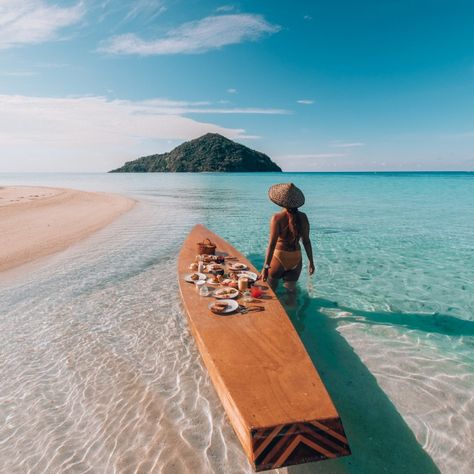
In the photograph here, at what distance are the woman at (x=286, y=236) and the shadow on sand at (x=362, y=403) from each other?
3.40ft

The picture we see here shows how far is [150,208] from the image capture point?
23906 millimetres

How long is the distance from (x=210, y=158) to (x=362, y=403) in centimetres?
14843

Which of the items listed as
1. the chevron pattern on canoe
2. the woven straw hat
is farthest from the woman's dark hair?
the chevron pattern on canoe

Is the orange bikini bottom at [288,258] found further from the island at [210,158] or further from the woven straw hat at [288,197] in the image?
the island at [210,158]

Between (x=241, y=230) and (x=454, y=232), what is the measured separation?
11.1 m

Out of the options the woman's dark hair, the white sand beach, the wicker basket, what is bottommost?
the white sand beach

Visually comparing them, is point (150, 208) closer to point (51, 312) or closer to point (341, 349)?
point (51, 312)

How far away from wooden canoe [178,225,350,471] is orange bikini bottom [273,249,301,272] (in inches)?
56.7

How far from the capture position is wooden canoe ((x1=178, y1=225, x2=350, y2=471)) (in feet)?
8.95

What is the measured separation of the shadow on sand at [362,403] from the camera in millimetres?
3486

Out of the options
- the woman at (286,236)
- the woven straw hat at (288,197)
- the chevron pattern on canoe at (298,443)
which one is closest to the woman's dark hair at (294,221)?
the woman at (286,236)

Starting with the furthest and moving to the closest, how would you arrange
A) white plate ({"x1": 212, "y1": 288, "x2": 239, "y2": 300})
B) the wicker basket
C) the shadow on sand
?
the wicker basket
white plate ({"x1": 212, "y1": 288, "x2": 239, "y2": 300})
the shadow on sand

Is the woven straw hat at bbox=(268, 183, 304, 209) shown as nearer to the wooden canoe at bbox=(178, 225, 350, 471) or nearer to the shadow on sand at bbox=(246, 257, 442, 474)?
the wooden canoe at bbox=(178, 225, 350, 471)

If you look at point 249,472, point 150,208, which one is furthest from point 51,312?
point 150,208
